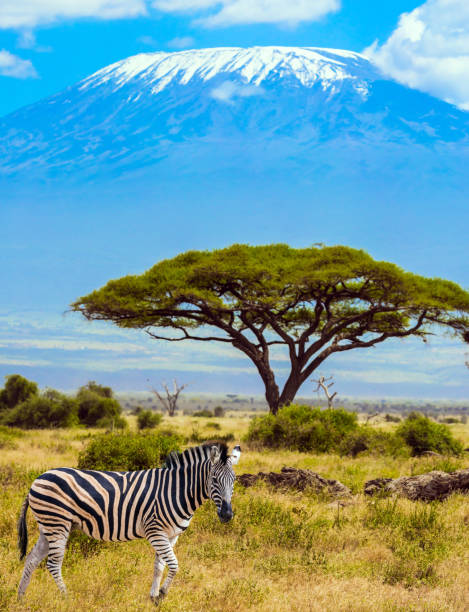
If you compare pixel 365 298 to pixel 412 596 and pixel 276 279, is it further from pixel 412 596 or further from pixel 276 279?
pixel 412 596

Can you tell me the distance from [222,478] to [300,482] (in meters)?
7.79

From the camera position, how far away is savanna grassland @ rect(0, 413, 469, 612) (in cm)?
689

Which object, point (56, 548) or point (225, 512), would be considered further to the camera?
point (56, 548)

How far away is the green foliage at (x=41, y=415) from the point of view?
121 feet

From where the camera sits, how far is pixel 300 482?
13.5 m

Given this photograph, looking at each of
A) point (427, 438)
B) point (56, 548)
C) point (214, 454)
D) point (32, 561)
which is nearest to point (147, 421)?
point (427, 438)

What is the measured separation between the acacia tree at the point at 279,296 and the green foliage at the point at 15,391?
13.9m

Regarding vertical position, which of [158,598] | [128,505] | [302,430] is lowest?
[158,598]

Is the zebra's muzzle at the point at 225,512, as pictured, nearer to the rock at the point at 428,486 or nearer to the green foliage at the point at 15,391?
the rock at the point at 428,486

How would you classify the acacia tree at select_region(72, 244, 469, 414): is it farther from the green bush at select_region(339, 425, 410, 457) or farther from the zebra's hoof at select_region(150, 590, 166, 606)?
the zebra's hoof at select_region(150, 590, 166, 606)

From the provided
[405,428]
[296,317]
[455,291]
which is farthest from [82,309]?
[455,291]

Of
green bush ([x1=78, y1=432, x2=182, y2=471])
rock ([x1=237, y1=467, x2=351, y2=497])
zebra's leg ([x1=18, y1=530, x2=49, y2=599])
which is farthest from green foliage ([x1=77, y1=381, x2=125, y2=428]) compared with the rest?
zebra's leg ([x1=18, y1=530, x2=49, y2=599])

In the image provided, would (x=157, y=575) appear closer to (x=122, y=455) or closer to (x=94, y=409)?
(x=122, y=455)

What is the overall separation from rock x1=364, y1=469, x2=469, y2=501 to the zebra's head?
25.5 feet
